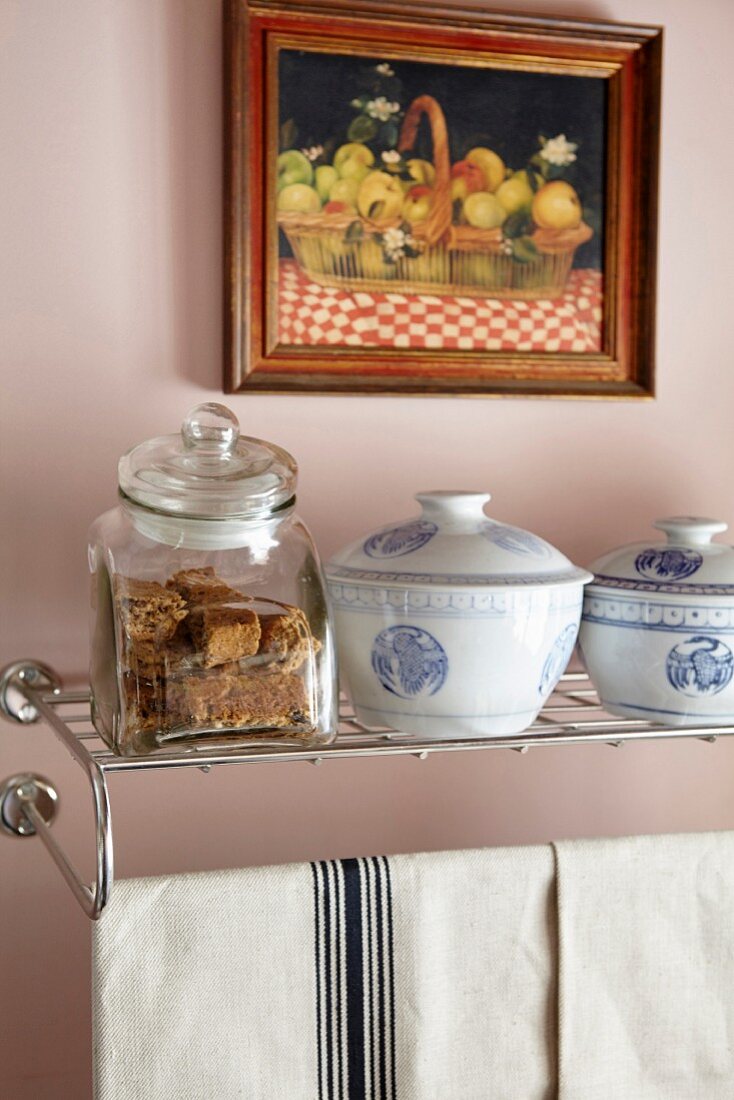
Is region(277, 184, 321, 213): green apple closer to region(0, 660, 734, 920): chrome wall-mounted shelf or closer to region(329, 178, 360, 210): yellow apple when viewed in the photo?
region(329, 178, 360, 210): yellow apple

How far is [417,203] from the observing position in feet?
2.79

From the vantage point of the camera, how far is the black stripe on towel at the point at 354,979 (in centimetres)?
71

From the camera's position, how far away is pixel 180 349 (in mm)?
821

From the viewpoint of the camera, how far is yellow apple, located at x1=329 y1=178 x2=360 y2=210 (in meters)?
0.83

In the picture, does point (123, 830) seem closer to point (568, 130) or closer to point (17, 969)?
point (17, 969)

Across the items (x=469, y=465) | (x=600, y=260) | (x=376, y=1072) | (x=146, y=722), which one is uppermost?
(x=600, y=260)

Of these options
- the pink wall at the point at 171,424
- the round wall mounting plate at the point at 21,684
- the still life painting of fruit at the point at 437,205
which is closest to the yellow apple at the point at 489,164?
the still life painting of fruit at the point at 437,205

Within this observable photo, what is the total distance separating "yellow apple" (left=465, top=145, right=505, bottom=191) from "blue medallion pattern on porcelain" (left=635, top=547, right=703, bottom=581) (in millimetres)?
290

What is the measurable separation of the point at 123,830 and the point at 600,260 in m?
0.52

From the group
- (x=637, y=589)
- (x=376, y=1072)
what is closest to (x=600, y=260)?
(x=637, y=589)

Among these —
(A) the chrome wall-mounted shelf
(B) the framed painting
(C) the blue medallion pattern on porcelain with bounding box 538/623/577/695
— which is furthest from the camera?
(B) the framed painting

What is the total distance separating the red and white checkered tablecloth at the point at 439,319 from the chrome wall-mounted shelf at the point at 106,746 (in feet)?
0.80

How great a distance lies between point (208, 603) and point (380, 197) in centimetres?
36

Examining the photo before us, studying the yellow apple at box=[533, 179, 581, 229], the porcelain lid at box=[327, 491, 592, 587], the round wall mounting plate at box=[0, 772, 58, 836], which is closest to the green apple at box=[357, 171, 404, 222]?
the yellow apple at box=[533, 179, 581, 229]
